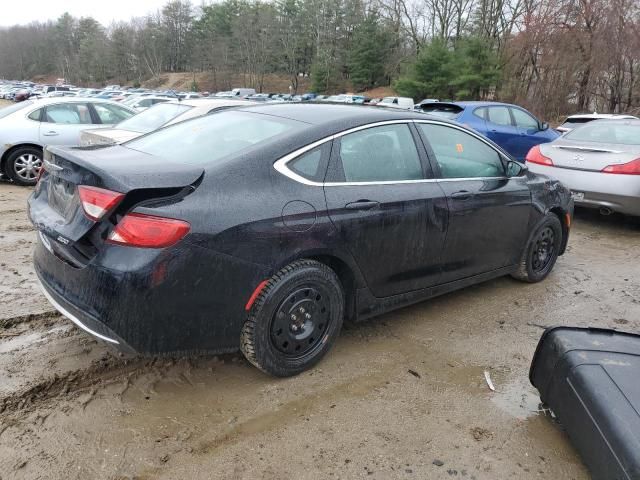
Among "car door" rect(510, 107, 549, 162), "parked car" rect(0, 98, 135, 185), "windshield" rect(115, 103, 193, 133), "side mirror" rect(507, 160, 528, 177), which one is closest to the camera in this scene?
"side mirror" rect(507, 160, 528, 177)

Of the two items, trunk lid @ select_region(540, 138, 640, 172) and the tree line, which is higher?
the tree line

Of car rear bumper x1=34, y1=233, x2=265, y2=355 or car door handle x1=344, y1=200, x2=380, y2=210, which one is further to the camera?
car door handle x1=344, y1=200, x2=380, y2=210

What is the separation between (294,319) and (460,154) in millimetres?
1932

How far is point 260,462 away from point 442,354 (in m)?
1.56

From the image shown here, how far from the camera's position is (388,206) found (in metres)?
3.22

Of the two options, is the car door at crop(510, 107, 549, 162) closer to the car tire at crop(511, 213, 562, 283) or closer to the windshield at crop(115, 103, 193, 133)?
the car tire at crop(511, 213, 562, 283)

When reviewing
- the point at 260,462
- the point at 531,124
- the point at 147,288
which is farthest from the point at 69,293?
the point at 531,124

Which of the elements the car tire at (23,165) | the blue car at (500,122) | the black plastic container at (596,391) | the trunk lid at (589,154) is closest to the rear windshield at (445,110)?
the blue car at (500,122)

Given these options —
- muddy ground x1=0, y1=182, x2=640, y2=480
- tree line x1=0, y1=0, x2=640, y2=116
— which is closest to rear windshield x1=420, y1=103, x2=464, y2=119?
muddy ground x1=0, y1=182, x2=640, y2=480

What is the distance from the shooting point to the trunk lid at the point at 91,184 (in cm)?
245

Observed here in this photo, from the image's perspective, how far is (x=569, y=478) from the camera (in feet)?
7.86

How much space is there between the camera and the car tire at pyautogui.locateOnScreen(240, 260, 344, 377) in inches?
109

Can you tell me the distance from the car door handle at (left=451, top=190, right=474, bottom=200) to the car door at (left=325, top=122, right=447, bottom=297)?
0.44 feet

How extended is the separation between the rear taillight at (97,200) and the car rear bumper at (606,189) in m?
5.94
